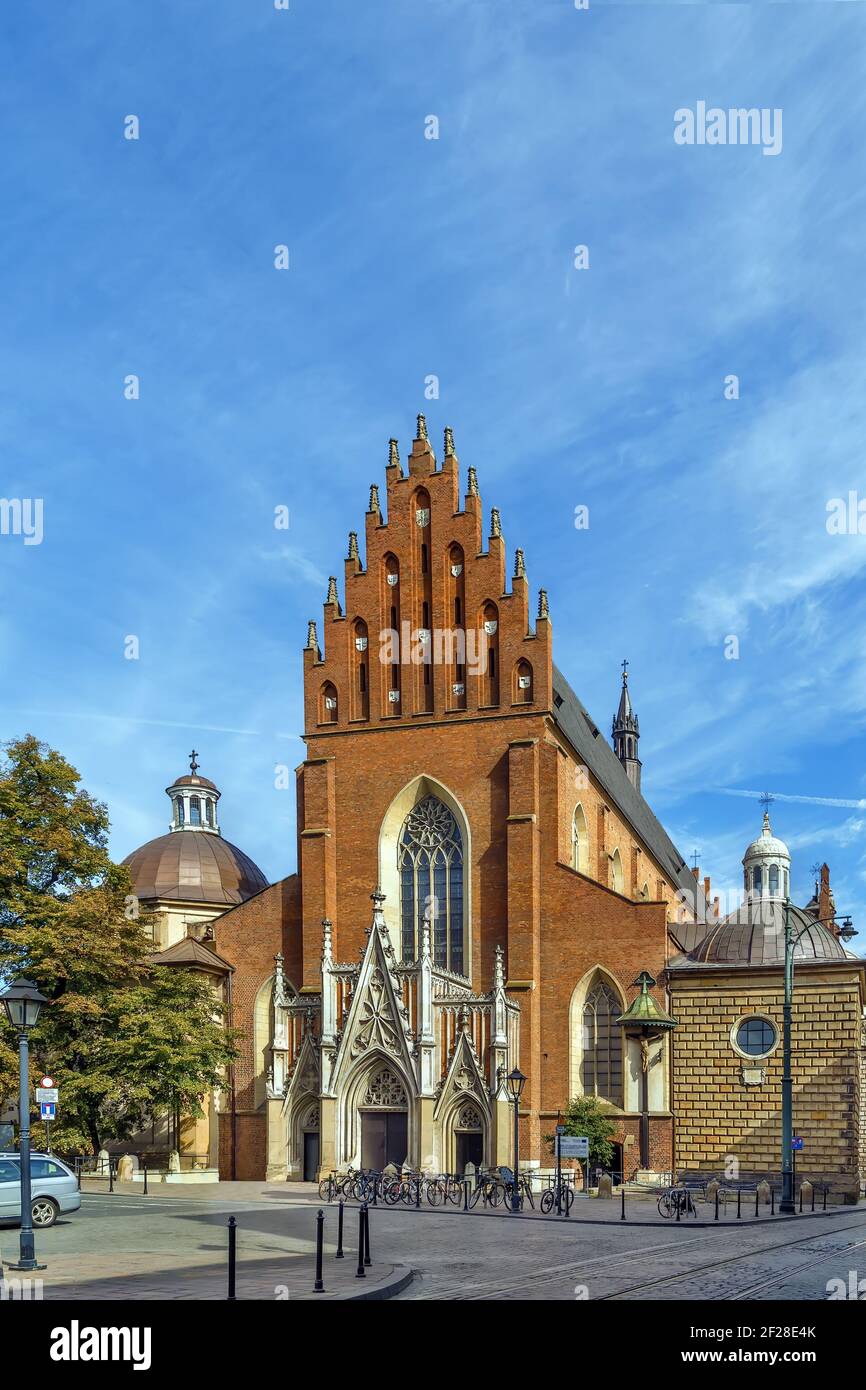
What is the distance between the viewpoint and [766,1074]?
134 feet

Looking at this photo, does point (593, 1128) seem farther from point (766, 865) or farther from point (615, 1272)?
point (766, 865)

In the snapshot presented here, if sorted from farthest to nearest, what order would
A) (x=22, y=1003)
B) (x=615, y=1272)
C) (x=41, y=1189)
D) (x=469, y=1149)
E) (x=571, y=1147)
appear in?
(x=469, y=1149)
(x=571, y=1147)
(x=41, y=1189)
(x=22, y=1003)
(x=615, y=1272)

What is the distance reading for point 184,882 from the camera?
62906 mm

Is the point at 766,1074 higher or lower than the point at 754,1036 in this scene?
lower

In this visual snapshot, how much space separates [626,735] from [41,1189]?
222 feet

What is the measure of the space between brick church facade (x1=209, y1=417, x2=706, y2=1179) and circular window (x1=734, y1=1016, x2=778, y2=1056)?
7.82 ft

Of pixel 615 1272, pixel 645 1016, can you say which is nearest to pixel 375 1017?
pixel 645 1016

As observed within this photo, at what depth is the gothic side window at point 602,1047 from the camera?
1651 inches

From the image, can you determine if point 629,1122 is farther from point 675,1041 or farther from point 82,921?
point 82,921

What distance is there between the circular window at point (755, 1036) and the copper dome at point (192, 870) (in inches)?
1088

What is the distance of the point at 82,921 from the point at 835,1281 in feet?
90.8
